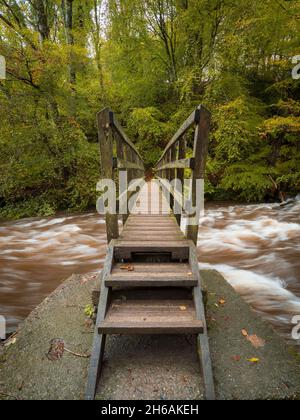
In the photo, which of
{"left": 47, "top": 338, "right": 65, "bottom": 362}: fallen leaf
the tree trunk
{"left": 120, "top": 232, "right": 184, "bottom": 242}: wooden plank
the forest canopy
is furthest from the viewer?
the tree trunk

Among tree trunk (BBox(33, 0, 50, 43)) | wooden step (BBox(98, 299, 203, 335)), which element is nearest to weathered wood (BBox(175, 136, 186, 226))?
wooden step (BBox(98, 299, 203, 335))

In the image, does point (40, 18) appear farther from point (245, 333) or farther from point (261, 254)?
point (245, 333)

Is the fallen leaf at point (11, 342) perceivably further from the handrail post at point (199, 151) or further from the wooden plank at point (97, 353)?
the handrail post at point (199, 151)

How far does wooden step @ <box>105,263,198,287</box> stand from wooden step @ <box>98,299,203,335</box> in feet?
0.60

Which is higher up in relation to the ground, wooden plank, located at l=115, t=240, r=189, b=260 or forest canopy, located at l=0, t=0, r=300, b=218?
forest canopy, located at l=0, t=0, r=300, b=218

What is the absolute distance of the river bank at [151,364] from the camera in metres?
1.86

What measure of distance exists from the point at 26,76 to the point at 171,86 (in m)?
7.12

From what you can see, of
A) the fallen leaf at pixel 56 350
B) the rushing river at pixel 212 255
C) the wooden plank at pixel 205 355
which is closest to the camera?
the wooden plank at pixel 205 355

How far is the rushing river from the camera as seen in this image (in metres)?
3.88

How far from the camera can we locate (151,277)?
2.36 m

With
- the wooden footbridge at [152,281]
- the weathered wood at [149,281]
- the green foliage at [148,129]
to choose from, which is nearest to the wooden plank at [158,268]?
the wooden footbridge at [152,281]

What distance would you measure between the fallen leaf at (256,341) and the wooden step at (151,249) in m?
0.94

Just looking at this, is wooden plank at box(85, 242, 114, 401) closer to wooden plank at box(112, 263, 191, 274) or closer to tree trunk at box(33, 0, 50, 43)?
wooden plank at box(112, 263, 191, 274)

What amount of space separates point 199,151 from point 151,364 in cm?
195
